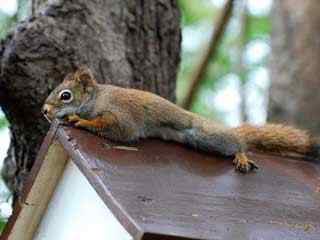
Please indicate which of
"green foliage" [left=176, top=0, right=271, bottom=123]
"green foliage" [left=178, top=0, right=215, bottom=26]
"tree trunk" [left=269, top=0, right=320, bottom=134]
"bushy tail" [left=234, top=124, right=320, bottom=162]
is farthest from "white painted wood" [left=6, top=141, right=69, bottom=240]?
"tree trunk" [left=269, top=0, right=320, bottom=134]

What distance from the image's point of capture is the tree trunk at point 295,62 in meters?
5.14

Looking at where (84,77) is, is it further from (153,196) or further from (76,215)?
(153,196)

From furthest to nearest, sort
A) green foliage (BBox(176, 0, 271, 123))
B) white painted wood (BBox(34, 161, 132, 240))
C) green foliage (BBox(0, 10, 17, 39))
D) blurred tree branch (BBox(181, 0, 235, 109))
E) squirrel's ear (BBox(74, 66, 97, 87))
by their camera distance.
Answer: green foliage (BBox(176, 0, 271, 123)) → blurred tree branch (BBox(181, 0, 235, 109)) → green foliage (BBox(0, 10, 17, 39)) → squirrel's ear (BBox(74, 66, 97, 87)) → white painted wood (BBox(34, 161, 132, 240))

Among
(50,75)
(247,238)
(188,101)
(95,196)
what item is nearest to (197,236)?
(247,238)

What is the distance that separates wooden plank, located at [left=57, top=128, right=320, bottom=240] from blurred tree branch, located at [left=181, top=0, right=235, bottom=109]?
1.17m

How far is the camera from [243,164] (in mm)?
2869

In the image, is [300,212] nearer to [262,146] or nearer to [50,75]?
[262,146]

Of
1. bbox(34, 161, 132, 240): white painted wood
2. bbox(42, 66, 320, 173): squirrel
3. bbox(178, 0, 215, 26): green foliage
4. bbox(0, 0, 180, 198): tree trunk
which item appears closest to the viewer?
bbox(34, 161, 132, 240): white painted wood

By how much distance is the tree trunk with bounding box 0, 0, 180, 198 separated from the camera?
10.7ft

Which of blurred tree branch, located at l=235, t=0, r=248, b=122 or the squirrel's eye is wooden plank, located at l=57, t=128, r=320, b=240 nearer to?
the squirrel's eye

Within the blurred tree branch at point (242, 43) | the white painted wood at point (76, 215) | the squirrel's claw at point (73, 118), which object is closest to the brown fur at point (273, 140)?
the squirrel's claw at point (73, 118)

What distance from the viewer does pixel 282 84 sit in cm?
524

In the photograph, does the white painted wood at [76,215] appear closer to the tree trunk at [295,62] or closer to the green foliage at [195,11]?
the green foliage at [195,11]

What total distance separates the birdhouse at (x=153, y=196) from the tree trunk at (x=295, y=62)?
2.12 metres
